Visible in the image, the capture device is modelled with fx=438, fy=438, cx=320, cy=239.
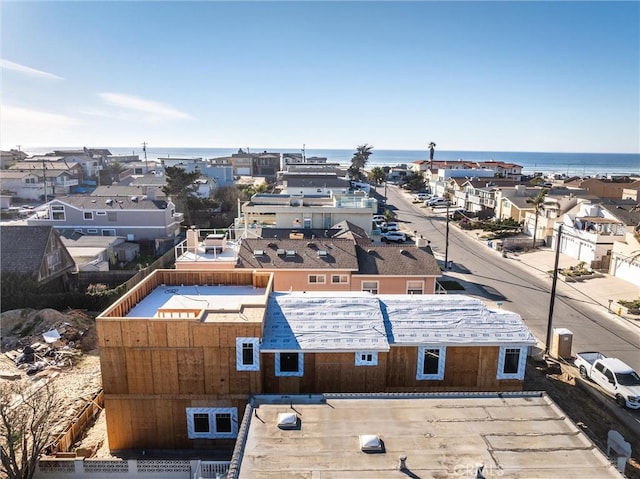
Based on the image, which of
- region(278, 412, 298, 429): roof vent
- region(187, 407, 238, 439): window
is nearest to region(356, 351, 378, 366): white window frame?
region(278, 412, 298, 429): roof vent

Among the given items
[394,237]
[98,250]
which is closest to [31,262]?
[98,250]

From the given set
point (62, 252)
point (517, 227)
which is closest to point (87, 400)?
point (62, 252)

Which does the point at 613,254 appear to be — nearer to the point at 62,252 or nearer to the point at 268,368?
the point at 268,368

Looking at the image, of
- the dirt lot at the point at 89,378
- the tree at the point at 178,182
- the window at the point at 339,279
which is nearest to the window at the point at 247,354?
the dirt lot at the point at 89,378

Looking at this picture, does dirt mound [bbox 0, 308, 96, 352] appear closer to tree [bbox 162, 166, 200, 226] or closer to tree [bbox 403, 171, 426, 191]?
tree [bbox 162, 166, 200, 226]

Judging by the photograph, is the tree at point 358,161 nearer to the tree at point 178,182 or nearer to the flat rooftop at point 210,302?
the tree at point 178,182

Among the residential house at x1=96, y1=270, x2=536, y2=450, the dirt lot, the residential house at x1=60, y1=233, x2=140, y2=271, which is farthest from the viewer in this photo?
the residential house at x1=60, y1=233, x2=140, y2=271
